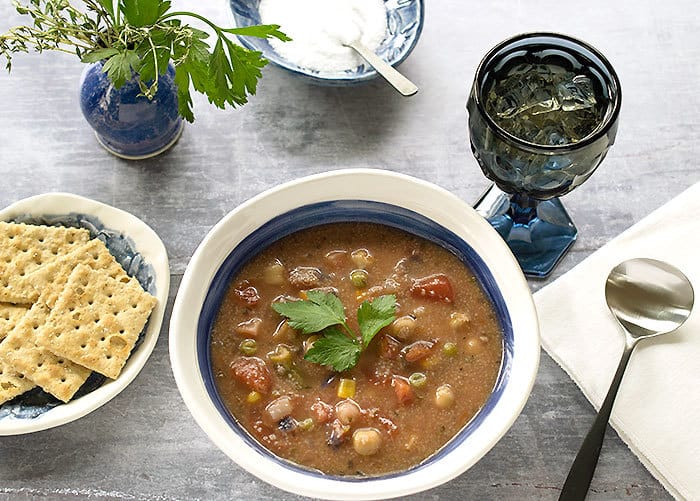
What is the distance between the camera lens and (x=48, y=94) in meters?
3.07

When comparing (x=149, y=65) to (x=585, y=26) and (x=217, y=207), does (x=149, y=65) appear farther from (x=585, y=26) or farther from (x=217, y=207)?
(x=585, y=26)

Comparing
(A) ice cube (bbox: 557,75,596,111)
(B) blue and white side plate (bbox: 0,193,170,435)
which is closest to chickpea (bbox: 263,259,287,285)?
(B) blue and white side plate (bbox: 0,193,170,435)

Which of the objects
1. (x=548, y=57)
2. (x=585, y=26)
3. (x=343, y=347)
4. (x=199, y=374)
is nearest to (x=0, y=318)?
(x=199, y=374)

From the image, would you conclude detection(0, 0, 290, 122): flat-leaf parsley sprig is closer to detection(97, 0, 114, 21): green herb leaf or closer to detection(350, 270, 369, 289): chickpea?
detection(97, 0, 114, 21): green herb leaf

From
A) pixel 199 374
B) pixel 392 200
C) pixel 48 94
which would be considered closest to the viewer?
pixel 199 374

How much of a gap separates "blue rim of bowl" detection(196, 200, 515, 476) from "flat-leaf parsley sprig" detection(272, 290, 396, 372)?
0.18 metres

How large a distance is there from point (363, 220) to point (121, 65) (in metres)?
0.80

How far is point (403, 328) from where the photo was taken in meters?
2.36

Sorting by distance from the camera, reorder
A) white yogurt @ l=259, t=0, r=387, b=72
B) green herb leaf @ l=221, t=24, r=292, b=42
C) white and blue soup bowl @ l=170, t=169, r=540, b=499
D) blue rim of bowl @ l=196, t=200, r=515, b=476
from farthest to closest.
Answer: white yogurt @ l=259, t=0, r=387, b=72 → green herb leaf @ l=221, t=24, r=292, b=42 → blue rim of bowl @ l=196, t=200, r=515, b=476 → white and blue soup bowl @ l=170, t=169, r=540, b=499

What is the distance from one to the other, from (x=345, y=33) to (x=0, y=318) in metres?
1.42

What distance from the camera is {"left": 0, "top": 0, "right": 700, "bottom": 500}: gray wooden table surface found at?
252 cm

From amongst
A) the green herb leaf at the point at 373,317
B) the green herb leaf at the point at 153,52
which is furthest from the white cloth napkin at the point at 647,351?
the green herb leaf at the point at 153,52

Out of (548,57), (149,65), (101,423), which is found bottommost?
(101,423)

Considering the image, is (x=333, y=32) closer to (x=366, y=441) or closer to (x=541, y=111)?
(x=541, y=111)
